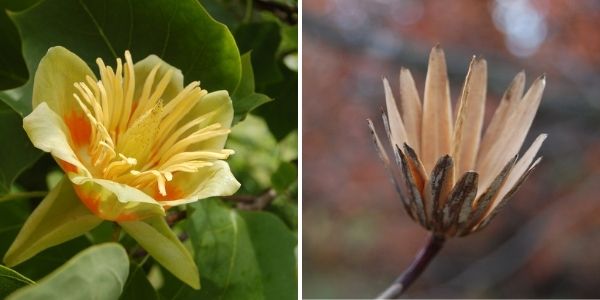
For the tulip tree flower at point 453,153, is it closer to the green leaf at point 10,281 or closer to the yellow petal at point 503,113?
the yellow petal at point 503,113

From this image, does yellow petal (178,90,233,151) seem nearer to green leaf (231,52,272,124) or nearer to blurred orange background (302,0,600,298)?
green leaf (231,52,272,124)

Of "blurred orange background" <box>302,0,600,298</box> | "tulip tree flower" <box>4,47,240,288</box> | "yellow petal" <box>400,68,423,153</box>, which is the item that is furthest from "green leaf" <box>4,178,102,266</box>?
"blurred orange background" <box>302,0,600,298</box>

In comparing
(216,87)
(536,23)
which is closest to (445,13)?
(536,23)

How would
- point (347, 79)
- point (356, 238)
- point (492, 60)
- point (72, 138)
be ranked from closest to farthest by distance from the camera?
point (72, 138)
point (492, 60)
point (347, 79)
point (356, 238)

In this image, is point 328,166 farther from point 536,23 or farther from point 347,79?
point 536,23

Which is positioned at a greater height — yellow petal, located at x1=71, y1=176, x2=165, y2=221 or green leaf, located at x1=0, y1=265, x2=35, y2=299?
yellow petal, located at x1=71, y1=176, x2=165, y2=221

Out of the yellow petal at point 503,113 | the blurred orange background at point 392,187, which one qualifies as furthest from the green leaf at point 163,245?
the blurred orange background at point 392,187

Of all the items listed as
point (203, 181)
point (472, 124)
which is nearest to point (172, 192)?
point (203, 181)
